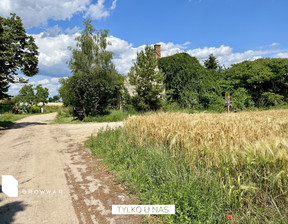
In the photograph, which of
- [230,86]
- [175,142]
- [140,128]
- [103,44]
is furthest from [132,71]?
[175,142]

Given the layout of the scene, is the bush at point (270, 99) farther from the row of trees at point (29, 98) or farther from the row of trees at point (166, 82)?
the row of trees at point (29, 98)

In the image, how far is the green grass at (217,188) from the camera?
97.3 inches

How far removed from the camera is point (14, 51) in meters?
13.0

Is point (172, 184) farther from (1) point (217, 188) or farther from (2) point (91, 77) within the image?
(2) point (91, 77)

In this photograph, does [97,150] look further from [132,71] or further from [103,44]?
[103,44]

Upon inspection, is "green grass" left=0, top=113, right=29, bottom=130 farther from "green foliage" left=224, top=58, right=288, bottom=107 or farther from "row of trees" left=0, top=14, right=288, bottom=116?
"green foliage" left=224, top=58, right=288, bottom=107

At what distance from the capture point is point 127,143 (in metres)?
5.66

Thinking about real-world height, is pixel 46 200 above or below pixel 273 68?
below

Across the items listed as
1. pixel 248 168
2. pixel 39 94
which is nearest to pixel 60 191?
pixel 248 168

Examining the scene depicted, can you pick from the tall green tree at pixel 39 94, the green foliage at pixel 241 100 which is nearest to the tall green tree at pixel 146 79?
the green foliage at pixel 241 100

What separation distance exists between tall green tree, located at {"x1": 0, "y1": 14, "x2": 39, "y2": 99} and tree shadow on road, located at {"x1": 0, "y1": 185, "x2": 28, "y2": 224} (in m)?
11.7

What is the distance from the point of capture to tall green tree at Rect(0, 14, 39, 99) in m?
12.3

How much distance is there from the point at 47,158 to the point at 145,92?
10.7 metres

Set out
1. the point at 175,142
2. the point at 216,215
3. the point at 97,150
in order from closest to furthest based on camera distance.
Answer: the point at 216,215 < the point at 175,142 < the point at 97,150
